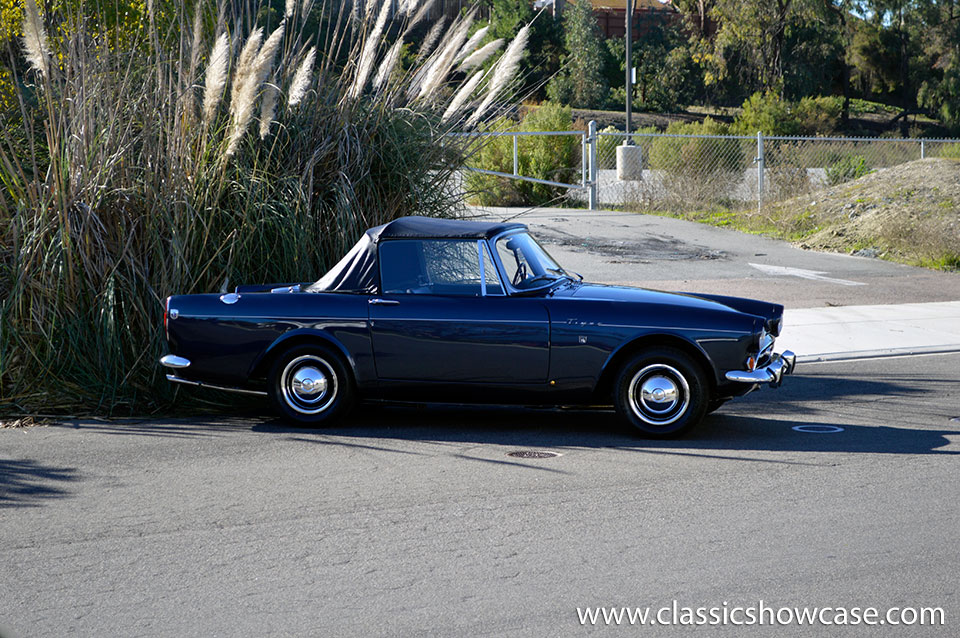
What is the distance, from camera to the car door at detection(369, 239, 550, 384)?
709 centimetres

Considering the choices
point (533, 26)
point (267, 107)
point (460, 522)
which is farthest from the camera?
point (533, 26)

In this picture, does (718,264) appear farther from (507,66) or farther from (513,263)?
(513,263)

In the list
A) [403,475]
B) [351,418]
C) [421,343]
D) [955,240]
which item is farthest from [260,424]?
[955,240]

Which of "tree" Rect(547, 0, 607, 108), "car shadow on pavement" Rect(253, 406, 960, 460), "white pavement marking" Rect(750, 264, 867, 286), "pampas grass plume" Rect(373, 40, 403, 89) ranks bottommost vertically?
"car shadow on pavement" Rect(253, 406, 960, 460)

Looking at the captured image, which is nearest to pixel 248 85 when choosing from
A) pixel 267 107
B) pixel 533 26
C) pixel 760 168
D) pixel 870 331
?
pixel 267 107

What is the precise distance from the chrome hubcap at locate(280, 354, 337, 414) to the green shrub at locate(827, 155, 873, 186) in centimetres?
1970

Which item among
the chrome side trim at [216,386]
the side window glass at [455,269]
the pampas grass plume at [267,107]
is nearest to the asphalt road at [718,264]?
the pampas grass plume at [267,107]

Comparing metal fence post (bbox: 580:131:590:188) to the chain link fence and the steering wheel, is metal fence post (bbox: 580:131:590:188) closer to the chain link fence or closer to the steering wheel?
the chain link fence

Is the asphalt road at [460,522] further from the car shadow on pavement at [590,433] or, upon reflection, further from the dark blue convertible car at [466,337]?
the dark blue convertible car at [466,337]

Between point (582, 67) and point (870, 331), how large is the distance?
140 feet

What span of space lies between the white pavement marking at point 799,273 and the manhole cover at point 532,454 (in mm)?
10252

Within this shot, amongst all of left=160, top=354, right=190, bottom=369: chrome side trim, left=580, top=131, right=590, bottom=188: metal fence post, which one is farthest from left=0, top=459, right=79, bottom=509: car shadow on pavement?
left=580, top=131, right=590, bottom=188: metal fence post

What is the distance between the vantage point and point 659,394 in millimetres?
6992

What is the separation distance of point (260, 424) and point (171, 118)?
2821 mm
